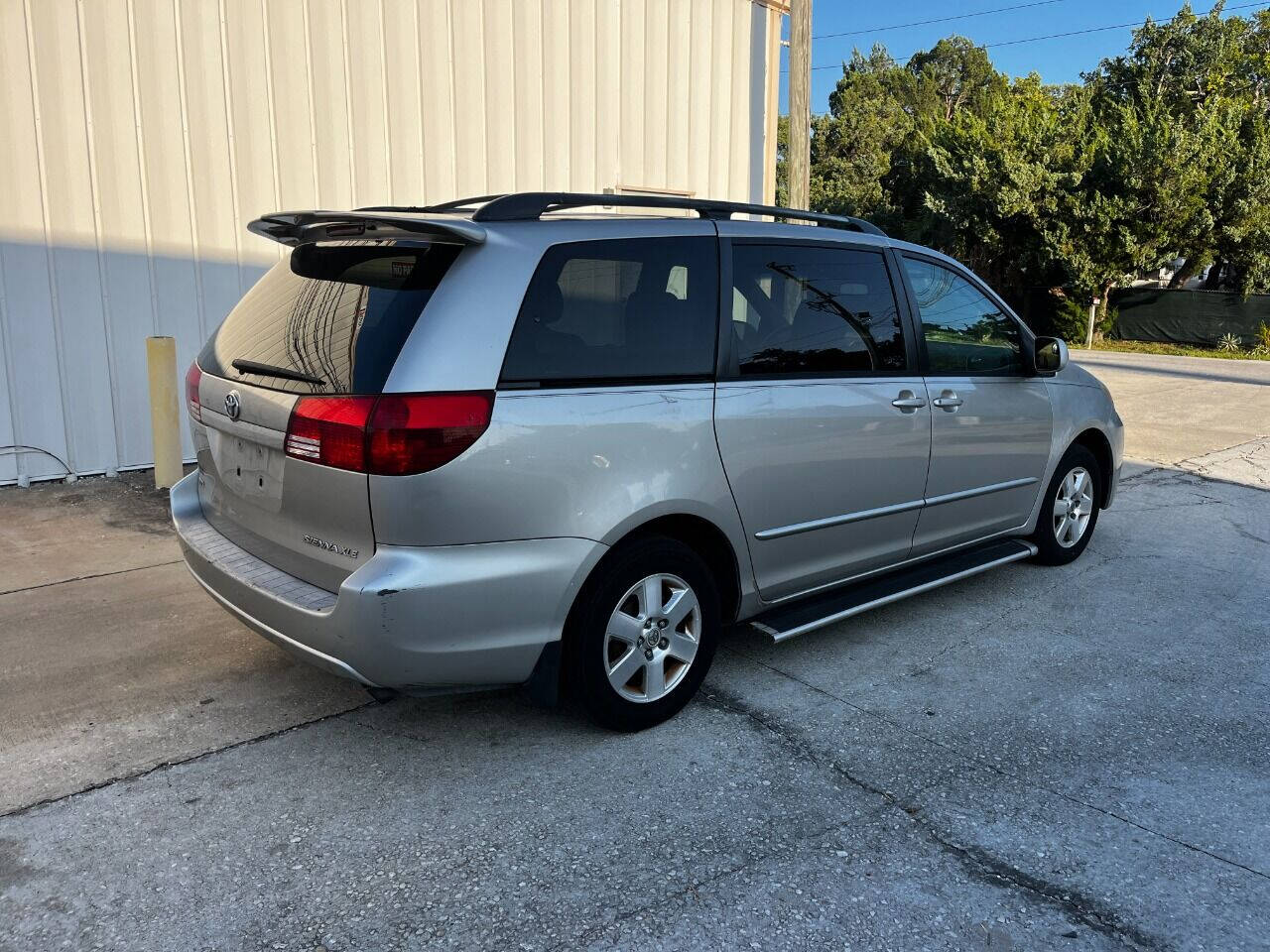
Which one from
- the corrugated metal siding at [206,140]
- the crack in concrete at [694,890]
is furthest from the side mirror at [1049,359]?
the corrugated metal siding at [206,140]

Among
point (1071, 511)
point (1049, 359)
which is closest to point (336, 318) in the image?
point (1049, 359)

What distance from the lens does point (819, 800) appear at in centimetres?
309

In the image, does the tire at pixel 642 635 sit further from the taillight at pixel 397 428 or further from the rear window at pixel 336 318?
the rear window at pixel 336 318

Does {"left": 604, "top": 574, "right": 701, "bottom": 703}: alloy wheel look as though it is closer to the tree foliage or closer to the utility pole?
the utility pole

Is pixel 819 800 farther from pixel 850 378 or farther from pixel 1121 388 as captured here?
pixel 1121 388

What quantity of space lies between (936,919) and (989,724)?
4.08ft

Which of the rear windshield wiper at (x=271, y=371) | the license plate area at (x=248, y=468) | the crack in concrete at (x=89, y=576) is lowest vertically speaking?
the crack in concrete at (x=89, y=576)

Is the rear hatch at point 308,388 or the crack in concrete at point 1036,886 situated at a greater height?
the rear hatch at point 308,388

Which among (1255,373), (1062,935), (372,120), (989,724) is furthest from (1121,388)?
(1062,935)

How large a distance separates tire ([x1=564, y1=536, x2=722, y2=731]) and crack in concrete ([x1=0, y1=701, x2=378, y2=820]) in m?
0.96

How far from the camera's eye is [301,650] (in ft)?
10.2

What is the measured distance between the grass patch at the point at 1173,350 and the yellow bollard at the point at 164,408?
20997 mm

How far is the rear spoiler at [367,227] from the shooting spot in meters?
2.99

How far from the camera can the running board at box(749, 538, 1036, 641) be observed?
12.7 ft
